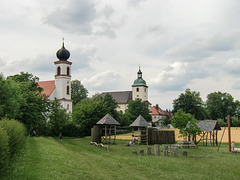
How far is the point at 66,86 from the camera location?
211ft

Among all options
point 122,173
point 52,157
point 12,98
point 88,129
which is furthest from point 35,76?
point 122,173

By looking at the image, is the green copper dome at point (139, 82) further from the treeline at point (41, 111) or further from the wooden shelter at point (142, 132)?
the wooden shelter at point (142, 132)

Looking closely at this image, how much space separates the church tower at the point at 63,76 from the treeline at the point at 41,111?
8880mm

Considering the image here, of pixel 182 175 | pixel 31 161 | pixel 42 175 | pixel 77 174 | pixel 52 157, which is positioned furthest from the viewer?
pixel 52 157

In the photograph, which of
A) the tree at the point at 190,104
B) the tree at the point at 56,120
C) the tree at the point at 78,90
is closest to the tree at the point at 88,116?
the tree at the point at 56,120

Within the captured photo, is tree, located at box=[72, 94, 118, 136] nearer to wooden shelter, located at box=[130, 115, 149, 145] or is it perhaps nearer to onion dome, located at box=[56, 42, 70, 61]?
wooden shelter, located at box=[130, 115, 149, 145]

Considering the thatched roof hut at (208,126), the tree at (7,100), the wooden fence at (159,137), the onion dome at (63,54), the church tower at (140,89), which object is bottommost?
the wooden fence at (159,137)

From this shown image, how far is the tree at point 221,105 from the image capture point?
96250 millimetres

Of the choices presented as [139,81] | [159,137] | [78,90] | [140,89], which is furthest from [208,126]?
[139,81]

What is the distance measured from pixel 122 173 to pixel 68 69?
53.2m

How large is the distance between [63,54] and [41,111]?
79.2 ft

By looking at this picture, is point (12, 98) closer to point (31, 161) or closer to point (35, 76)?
point (31, 161)

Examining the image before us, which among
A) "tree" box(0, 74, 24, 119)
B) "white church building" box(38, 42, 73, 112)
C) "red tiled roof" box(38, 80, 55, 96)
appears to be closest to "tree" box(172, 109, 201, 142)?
"tree" box(0, 74, 24, 119)

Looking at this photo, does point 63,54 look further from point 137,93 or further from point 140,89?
point 137,93
